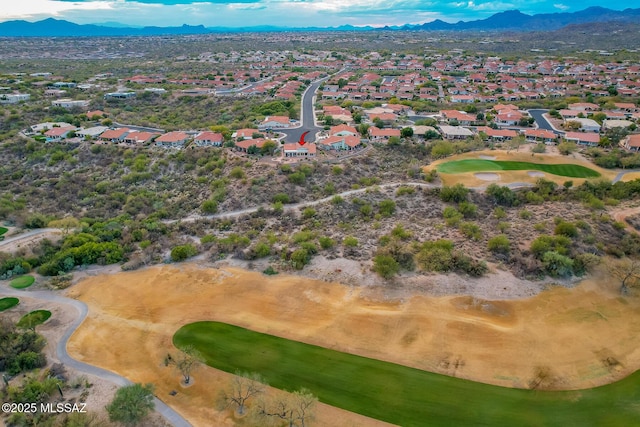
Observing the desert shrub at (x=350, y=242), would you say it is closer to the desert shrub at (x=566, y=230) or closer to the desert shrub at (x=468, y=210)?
the desert shrub at (x=468, y=210)

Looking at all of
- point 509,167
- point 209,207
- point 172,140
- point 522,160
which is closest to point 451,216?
point 509,167

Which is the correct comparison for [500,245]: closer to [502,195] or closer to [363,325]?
[502,195]

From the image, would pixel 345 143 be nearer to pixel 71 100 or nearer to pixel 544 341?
pixel 544 341

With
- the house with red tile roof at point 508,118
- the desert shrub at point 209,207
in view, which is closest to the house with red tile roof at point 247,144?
the desert shrub at point 209,207

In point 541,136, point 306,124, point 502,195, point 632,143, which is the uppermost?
point 306,124

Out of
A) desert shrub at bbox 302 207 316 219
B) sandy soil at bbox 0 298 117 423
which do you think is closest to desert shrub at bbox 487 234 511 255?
desert shrub at bbox 302 207 316 219

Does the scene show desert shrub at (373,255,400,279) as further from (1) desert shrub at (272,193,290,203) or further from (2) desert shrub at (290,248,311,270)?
(1) desert shrub at (272,193,290,203)
